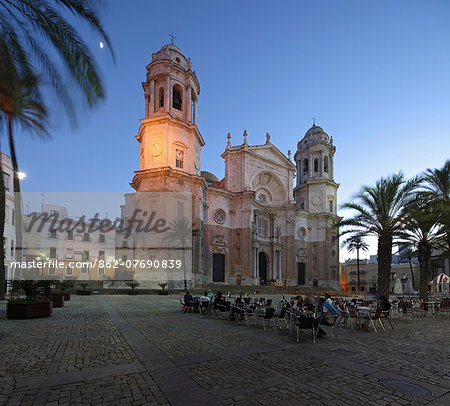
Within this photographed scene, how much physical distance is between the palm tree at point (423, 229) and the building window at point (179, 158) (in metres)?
24.5

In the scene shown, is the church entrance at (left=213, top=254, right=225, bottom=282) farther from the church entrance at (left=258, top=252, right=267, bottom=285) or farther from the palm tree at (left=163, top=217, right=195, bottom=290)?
the palm tree at (left=163, top=217, right=195, bottom=290)

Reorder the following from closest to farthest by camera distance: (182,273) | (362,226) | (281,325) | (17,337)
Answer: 1. (17,337)
2. (281,325)
3. (362,226)
4. (182,273)

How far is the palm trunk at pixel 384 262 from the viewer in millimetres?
17547

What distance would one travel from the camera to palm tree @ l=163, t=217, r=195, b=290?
32.6 m

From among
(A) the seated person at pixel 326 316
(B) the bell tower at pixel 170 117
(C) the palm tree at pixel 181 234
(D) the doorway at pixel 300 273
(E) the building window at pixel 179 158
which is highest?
(B) the bell tower at pixel 170 117

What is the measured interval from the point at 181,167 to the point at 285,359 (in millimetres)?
32230

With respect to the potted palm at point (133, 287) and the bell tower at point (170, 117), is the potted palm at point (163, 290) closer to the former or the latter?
the potted palm at point (133, 287)

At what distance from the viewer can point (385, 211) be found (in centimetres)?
1814

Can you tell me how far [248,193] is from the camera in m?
43.4

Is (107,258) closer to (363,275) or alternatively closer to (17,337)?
(17,337)

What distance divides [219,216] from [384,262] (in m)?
27.0

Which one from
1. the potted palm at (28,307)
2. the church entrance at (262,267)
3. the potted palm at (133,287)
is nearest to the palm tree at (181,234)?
the potted palm at (133,287)

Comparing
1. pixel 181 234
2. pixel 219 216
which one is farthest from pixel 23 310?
pixel 219 216

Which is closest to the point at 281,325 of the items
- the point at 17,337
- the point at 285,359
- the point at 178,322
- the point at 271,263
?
the point at 178,322
